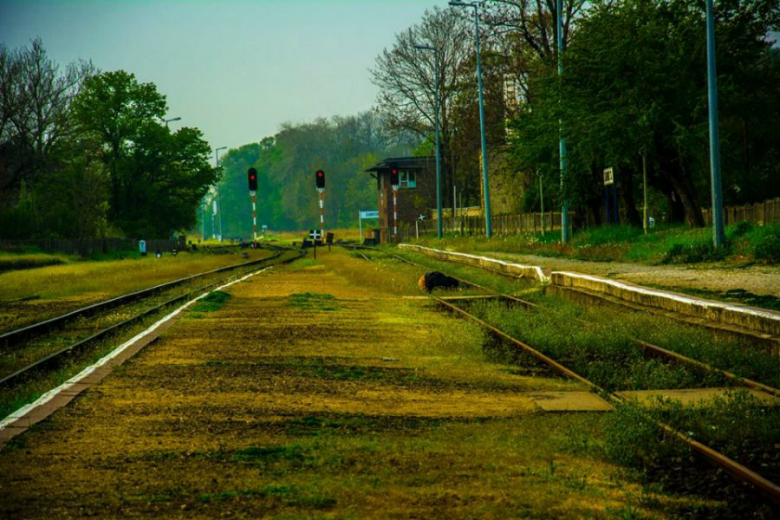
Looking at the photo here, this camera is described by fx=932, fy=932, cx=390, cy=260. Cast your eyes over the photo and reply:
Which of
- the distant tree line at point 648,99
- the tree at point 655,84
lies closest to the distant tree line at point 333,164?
the distant tree line at point 648,99

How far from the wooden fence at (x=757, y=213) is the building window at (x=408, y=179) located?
59.0m

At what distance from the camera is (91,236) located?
2416 inches

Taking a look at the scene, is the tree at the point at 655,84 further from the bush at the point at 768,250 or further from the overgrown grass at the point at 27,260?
the overgrown grass at the point at 27,260

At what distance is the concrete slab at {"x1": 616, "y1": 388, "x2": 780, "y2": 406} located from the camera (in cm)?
819

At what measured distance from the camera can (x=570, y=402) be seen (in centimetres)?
852

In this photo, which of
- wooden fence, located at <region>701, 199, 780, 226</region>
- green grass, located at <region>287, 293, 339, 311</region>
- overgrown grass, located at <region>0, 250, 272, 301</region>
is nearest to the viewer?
green grass, located at <region>287, 293, 339, 311</region>

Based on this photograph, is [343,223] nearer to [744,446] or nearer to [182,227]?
[182,227]

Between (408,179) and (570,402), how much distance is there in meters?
91.0

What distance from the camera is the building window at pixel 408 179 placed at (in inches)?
3887

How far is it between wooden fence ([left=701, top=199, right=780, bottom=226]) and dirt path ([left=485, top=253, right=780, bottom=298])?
7769mm

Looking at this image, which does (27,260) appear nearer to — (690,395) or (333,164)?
(690,395)

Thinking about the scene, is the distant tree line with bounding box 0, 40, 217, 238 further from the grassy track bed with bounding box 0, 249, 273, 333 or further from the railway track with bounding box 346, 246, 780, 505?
the railway track with bounding box 346, 246, 780, 505

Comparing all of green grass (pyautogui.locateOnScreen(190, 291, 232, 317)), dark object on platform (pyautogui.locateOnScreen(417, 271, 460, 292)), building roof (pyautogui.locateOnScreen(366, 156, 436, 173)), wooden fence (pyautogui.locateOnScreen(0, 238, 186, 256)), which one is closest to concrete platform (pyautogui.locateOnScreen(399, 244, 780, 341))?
dark object on platform (pyautogui.locateOnScreen(417, 271, 460, 292))

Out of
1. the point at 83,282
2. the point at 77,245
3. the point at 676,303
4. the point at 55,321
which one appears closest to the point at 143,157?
the point at 77,245
